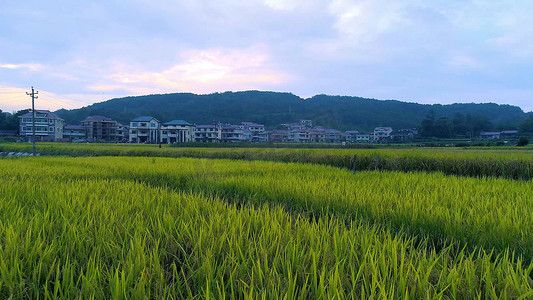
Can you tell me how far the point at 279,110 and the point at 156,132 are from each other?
58.6 metres

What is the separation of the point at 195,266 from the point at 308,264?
631 mm

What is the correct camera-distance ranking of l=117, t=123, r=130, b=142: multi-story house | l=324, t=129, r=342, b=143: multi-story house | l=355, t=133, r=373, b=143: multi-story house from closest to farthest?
l=117, t=123, r=130, b=142: multi-story house < l=324, t=129, r=342, b=143: multi-story house < l=355, t=133, r=373, b=143: multi-story house

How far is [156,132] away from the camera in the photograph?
66875 millimetres

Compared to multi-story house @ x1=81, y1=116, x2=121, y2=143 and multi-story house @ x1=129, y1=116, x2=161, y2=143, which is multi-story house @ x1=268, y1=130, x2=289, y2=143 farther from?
multi-story house @ x1=81, y1=116, x2=121, y2=143

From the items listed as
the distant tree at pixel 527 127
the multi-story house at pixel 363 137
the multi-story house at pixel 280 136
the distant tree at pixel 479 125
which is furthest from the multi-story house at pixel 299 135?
the distant tree at pixel 527 127

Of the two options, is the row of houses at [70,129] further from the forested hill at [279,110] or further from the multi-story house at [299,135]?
the multi-story house at [299,135]

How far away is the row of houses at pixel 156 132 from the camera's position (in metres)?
59.1

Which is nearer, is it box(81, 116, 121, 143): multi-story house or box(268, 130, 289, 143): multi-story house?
box(81, 116, 121, 143): multi-story house

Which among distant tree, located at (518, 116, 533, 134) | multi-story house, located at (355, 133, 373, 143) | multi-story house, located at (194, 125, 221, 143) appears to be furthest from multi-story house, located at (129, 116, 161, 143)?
distant tree, located at (518, 116, 533, 134)

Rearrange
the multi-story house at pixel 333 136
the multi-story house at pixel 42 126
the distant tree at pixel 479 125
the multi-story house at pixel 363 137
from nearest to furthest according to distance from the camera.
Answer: the multi-story house at pixel 42 126 → the distant tree at pixel 479 125 → the multi-story house at pixel 333 136 → the multi-story house at pixel 363 137

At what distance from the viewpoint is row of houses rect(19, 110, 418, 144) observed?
59062 millimetres

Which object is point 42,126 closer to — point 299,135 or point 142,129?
point 142,129

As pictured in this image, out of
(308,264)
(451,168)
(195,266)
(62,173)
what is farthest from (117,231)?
(451,168)

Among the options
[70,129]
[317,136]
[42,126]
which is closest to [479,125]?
[317,136]
